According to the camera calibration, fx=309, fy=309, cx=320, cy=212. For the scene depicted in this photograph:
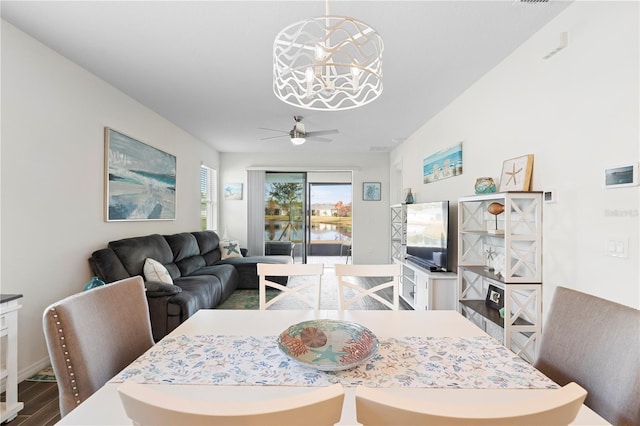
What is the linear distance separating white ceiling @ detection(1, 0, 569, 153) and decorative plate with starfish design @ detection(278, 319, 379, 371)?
1.87 metres

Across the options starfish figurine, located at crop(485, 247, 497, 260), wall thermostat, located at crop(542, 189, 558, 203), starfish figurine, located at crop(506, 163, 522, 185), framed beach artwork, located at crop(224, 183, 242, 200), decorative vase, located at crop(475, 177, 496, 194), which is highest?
framed beach artwork, located at crop(224, 183, 242, 200)

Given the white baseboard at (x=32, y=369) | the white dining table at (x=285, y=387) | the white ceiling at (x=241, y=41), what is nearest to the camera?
the white dining table at (x=285, y=387)

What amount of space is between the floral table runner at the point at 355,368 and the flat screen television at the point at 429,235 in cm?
229

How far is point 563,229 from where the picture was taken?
1.99m

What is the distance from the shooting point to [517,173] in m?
2.40

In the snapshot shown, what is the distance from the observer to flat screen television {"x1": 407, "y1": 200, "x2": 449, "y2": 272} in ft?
11.4

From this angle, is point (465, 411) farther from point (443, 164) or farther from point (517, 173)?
point (443, 164)

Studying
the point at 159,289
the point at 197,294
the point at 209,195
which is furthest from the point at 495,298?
the point at 209,195

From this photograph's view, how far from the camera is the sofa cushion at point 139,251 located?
3.05 meters

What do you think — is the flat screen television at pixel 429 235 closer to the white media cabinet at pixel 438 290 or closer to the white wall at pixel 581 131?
the white media cabinet at pixel 438 290

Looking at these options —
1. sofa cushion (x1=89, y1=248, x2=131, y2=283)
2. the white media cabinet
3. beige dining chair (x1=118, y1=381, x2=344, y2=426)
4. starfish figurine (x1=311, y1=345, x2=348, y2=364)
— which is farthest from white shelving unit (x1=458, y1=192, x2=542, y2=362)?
sofa cushion (x1=89, y1=248, x2=131, y2=283)

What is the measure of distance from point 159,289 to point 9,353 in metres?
1.12

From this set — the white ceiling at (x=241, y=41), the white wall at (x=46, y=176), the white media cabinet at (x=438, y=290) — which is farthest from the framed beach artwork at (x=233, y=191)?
the white media cabinet at (x=438, y=290)

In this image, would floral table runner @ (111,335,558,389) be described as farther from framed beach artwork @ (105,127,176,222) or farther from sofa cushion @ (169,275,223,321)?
framed beach artwork @ (105,127,176,222)
